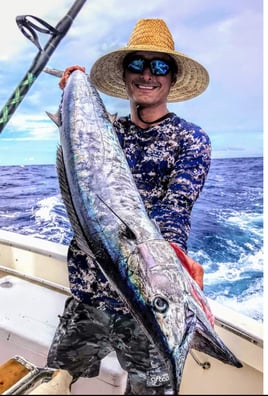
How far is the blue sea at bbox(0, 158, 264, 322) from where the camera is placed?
3109 millimetres

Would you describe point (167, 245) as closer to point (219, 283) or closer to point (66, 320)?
point (66, 320)

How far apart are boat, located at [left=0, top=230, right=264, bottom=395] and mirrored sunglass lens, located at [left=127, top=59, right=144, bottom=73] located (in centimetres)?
104

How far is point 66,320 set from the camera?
1331 mm

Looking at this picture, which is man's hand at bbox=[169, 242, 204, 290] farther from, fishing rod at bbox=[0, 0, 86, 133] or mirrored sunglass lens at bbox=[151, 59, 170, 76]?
fishing rod at bbox=[0, 0, 86, 133]

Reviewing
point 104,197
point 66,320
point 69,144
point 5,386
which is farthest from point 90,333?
point 69,144

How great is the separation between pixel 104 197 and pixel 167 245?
232mm

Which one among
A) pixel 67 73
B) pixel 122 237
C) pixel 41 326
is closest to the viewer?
pixel 122 237

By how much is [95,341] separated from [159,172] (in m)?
0.63

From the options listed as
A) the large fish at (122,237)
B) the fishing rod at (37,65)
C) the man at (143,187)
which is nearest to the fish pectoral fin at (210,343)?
the large fish at (122,237)

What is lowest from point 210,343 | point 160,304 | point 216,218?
point 216,218

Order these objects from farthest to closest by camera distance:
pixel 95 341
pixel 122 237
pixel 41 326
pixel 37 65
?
1. pixel 37 65
2. pixel 41 326
3. pixel 95 341
4. pixel 122 237

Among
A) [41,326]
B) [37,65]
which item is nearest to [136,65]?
[37,65]

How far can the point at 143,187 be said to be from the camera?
4.29ft

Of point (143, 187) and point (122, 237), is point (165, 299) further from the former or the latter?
point (143, 187)
